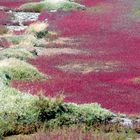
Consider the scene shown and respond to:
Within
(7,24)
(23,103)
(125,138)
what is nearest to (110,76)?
(23,103)

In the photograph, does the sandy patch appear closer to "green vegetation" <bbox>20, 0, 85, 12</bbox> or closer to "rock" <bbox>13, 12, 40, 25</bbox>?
"rock" <bbox>13, 12, 40, 25</bbox>

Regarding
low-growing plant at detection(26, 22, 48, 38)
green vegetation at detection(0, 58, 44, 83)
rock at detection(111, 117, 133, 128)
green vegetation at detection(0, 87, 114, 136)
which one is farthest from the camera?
low-growing plant at detection(26, 22, 48, 38)

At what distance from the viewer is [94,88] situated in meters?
27.5

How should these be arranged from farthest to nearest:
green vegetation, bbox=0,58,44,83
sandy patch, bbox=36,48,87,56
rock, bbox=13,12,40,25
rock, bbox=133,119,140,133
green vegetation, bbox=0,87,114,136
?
rock, bbox=13,12,40,25 < sandy patch, bbox=36,48,87,56 < green vegetation, bbox=0,58,44,83 < rock, bbox=133,119,140,133 < green vegetation, bbox=0,87,114,136

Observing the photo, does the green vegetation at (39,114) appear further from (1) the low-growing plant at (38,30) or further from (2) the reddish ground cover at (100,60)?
(1) the low-growing plant at (38,30)

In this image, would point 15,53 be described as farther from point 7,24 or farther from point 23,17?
point 23,17

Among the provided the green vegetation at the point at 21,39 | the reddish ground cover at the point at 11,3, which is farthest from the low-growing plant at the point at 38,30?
the reddish ground cover at the point at 11,3

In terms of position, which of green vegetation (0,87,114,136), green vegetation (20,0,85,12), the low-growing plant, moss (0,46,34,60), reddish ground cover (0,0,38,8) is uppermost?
green vegetation (0,87,114,136)

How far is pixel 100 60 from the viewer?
38.0 meters

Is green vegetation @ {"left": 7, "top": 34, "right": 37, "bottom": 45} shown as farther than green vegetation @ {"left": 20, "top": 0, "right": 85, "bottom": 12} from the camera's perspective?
No

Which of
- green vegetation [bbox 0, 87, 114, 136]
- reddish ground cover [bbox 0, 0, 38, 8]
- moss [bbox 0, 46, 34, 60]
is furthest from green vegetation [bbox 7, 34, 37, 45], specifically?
reddish ground cover [bbox 0, 0, 38, 8]

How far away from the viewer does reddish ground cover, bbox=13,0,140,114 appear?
25625 millimetres

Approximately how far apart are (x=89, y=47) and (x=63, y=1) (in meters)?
28.2

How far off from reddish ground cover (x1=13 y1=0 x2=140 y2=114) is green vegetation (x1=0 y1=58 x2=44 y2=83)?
1040mm
